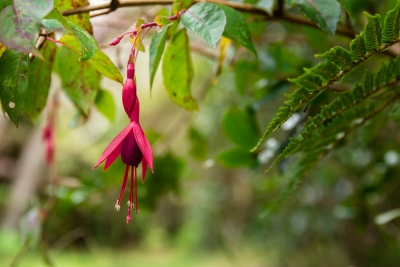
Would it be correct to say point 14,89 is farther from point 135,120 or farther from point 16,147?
point 16,147

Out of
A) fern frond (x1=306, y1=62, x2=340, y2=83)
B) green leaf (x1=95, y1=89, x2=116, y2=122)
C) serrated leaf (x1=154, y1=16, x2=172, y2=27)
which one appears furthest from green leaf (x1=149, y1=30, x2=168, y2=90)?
green leaf (x1=95, y1=89, x2=116, y2=122)

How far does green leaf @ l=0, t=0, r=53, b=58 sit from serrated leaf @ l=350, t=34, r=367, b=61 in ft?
0.56

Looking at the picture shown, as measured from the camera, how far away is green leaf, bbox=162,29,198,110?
1.31ft

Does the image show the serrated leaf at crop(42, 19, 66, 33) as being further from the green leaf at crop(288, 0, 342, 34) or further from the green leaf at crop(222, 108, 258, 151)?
the green leaf at crop(222, 108, 258, 151)

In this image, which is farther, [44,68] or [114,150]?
[44,68]

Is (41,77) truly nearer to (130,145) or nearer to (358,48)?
(130,145)

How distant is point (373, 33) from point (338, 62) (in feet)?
0.09

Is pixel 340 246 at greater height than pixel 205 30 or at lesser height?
lesser

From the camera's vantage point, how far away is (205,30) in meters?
0.30

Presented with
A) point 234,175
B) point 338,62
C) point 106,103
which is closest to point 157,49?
point 338,62

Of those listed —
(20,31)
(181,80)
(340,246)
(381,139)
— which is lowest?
(340,246)

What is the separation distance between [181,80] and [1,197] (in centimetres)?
394

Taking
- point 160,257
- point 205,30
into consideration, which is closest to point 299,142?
point 205,30

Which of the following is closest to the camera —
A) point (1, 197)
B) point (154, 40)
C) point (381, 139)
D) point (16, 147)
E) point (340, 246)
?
point (154, 40)
